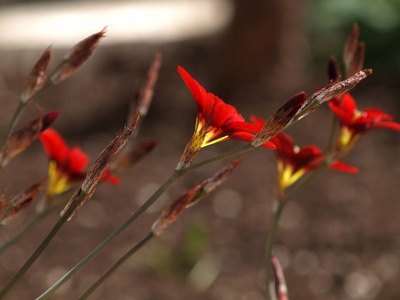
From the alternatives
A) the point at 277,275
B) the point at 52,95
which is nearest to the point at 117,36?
the point at 52,95

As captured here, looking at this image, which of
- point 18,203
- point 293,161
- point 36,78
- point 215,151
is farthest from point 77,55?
point 215,151

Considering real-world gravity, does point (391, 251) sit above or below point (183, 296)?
below

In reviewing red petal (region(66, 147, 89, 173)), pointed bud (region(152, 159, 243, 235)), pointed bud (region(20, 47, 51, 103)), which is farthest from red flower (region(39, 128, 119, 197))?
pointed bud (region(152, 159, 243, 235))

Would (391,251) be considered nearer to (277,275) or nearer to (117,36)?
(277,275)

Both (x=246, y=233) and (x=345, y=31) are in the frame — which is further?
(x=345, y=31)

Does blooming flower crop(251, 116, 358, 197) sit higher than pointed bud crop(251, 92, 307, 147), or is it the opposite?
pointed bud crop(251, 92, 307, 147)

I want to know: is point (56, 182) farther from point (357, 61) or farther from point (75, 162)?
point (357, 61)

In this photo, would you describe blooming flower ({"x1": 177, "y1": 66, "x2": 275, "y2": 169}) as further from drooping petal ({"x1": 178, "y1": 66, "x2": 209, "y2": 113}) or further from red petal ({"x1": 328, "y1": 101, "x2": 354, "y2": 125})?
red petal ({"x1": 328, "y1": 101, "x2": 354, "y2": 125})
